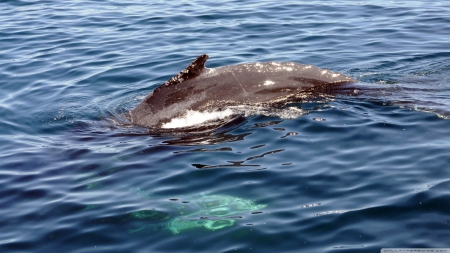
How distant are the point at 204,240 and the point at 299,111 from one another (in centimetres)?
406

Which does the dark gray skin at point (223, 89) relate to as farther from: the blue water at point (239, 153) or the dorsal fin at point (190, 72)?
the blue water at point (239, 153)

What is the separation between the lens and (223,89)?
33.6ft

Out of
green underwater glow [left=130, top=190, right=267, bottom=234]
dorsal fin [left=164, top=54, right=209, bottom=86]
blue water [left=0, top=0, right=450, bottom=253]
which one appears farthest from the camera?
dorsal fin [left=164, top=54, right=209, bottom=86]

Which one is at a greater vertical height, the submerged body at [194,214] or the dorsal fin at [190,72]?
the dorsal fin at [190,72]

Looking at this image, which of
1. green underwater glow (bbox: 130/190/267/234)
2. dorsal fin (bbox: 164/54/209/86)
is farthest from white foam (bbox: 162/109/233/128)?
green underwater glow (bbox: 130/190/267/234)

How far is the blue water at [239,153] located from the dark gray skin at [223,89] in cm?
39

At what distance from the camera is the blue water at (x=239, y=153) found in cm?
686

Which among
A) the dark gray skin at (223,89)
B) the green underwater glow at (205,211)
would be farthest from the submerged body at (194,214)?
the dark gray skin at (223,89)

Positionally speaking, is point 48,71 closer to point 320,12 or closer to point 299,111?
point 299,111

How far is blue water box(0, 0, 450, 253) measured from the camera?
6855 mm

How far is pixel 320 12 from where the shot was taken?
1928cm

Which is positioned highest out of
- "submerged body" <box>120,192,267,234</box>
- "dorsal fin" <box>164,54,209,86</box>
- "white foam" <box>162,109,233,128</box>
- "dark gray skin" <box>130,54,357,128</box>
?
"dorsal fin" <box>164,54,209,86</box>

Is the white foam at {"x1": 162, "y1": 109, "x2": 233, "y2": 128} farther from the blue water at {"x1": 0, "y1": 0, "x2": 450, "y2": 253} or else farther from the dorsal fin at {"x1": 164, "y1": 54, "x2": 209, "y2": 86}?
the dorsal fin at {"x1": 164, "y1": 54, "x2": 209, "y2": 86}

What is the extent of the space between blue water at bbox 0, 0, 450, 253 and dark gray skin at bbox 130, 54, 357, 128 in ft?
1.28
